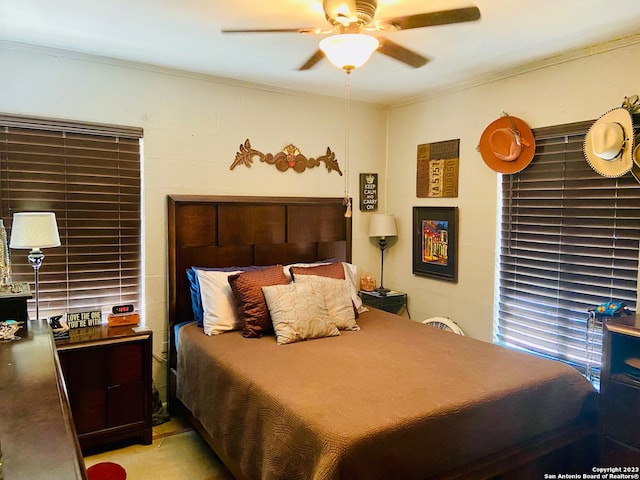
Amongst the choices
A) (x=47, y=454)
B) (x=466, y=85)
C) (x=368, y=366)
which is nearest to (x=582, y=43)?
(x=466, y=85)

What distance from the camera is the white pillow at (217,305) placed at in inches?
117

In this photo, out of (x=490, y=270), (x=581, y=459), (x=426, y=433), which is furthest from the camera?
(x=490, y=270)

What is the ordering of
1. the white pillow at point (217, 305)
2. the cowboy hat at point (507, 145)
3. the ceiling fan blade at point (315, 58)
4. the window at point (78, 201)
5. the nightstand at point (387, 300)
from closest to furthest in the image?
the ceiling fan blade at point (315, 58) → the window at point (78, 201) → the white pillow at point (217, 305) → the cowboy hat at point (507, 145) → the nightstand at point (387, 300)

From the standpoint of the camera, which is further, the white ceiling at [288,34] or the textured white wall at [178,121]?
the textured white wall at [178,121]

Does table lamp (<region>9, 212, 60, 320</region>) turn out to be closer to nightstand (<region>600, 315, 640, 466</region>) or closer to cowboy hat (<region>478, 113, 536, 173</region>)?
cowboy hat (<region>478, 113, 536, 173</region>)

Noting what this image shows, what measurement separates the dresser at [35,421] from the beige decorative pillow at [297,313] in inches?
50.2

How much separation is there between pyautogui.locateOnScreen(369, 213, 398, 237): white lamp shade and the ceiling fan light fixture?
7.44 ft

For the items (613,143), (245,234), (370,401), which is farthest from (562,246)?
(245,234)

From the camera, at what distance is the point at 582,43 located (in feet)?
8.89

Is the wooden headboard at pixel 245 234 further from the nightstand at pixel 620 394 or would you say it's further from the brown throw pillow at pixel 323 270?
the nightstand at pixel 620 394

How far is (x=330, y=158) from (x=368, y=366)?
2.13 meters

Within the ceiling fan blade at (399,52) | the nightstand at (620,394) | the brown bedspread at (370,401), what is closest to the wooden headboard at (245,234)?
the brown bedspread at (370,401)

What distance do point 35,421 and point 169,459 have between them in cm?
182

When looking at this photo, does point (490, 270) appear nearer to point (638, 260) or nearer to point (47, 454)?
point (638, 260)
